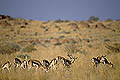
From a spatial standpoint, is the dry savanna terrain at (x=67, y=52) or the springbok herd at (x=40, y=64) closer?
the dry savanna terrain at (x=67, y=52)

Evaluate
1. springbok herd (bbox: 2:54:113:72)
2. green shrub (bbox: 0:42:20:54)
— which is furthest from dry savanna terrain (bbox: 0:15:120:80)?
springbok herd (bbox: 2:54:113:72)

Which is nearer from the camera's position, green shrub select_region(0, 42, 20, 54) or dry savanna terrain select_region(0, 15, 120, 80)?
dry savanna terrain select_region(0, 15, 120, 80)

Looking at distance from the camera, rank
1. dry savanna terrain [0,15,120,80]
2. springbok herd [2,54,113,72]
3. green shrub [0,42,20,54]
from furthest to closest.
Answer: green shrub [0,42,20,54] → springbok herd [2,54,113,72] → dry savanna terrain [0,15,120,80]

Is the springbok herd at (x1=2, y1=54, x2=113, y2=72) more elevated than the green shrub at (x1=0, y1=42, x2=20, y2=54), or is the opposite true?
the springbok herd at (x1=2, y1=54, x2=113, y2=72)

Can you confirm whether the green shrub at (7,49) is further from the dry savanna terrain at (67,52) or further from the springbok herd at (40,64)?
the springbok herd at (40,64)

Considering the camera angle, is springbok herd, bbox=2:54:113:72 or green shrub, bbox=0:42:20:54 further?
green shrub, bbox=0:42:20:54

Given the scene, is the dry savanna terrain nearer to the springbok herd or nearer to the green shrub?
the green shrub

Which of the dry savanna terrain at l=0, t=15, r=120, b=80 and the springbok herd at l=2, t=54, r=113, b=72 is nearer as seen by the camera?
the dry savanna terrain at l=0, t=15, r=120, b=80

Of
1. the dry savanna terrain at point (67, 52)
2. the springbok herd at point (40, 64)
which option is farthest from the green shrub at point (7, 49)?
the springbok herd at point (40, 64)

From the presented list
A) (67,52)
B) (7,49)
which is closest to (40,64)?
(67,52)

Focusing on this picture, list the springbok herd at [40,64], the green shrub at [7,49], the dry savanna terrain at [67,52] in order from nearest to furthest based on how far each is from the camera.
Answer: the dry savanna terrain at [67,52], the springbok herd at [40,64], the green shrub at [7,49]

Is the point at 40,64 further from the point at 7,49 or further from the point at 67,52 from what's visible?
the point at 7,49

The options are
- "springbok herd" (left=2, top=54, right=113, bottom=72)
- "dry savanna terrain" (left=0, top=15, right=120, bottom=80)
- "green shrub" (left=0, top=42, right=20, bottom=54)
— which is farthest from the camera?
"green shrub" (left=0, top=42, right=20, bottom=54)

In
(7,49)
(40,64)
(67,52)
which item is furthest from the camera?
(7,49)
